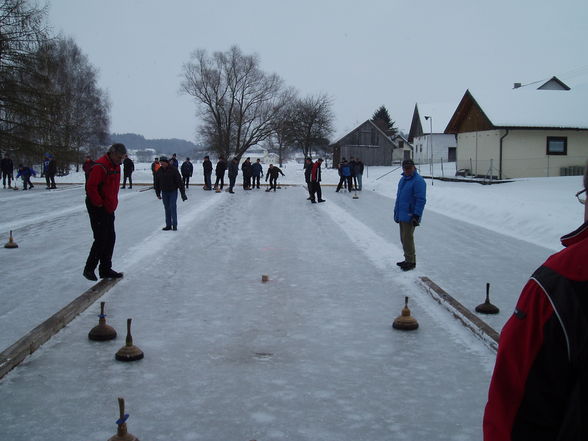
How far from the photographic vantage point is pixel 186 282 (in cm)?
828

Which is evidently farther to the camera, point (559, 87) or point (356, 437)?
point (559, 87)

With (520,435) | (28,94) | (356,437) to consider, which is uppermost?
(28,94)

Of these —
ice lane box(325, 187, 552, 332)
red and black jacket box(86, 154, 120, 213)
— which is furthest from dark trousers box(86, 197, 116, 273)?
ice lane box(325, 187, 552, 332)

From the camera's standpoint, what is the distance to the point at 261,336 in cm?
581

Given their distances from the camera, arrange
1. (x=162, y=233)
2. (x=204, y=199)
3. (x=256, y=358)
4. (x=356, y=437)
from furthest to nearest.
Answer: (x=204, y=199) → (x=162, y=233) → (x=256, y=358) → (x=356, y=437)

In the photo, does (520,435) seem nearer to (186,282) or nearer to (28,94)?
(186,282)

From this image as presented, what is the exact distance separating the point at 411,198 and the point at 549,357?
25.0ft

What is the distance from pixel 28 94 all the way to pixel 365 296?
80.2 ft

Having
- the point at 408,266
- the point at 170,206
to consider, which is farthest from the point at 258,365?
the point at 170,206

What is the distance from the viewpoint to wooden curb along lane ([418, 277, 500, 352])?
556cm

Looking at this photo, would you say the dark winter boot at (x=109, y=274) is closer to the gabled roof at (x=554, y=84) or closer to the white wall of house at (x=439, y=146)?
the gabled roof at (x=554, y=84)

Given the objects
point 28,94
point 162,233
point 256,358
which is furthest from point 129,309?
point 28,94

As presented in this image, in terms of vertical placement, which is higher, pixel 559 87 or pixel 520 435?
pixel 559 87

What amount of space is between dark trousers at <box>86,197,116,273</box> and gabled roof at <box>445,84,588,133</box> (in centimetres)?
3070
